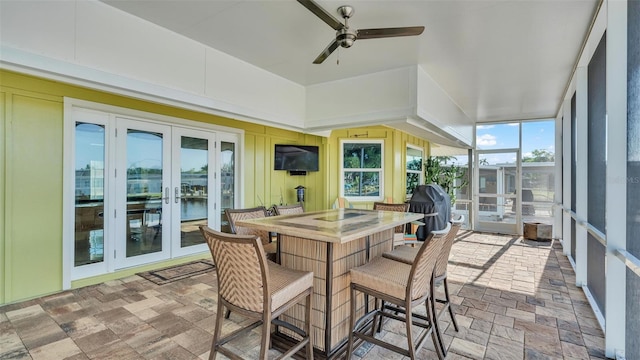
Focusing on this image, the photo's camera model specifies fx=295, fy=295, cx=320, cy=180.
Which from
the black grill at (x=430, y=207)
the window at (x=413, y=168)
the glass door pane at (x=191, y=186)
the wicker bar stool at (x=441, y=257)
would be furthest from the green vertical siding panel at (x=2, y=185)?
the window at (x=413, y=168)

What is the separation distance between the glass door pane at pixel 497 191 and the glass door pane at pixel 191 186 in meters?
6.64

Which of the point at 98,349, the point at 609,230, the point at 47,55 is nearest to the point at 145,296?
the point at 98,349

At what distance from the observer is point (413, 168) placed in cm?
773

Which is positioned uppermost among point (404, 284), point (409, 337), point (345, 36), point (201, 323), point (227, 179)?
point (345, 36)

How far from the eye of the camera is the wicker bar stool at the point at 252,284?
5.46ft

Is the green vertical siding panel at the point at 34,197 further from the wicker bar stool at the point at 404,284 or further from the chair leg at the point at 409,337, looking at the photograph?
the chair leg at the point at 409,337

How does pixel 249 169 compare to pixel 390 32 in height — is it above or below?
below

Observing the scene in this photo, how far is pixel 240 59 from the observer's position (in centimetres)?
395

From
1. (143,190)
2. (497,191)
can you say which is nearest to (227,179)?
(143,190)

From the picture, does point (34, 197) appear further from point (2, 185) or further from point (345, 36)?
point (345, 36)

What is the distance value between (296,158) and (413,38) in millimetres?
3324

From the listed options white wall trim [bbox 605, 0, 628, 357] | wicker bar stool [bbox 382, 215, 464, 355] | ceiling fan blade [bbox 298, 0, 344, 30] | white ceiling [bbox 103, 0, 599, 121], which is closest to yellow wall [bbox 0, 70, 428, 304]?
white ceiling [bbox 103, 0, 599, 121]

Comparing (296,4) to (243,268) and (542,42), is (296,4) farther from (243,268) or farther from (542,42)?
(542,42)

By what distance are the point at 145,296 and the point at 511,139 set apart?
8.21 meters
